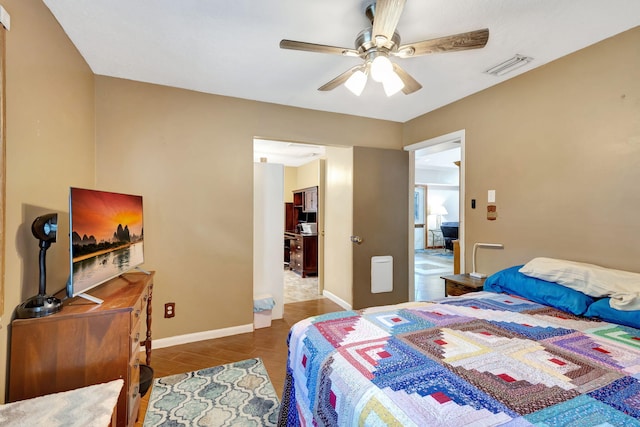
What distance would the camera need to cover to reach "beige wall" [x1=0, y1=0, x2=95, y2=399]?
1340 mm

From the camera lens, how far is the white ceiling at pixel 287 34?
1.66m

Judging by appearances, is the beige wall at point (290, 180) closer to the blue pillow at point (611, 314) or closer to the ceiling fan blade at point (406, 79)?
the ceiling fan blade at point (406, 79)

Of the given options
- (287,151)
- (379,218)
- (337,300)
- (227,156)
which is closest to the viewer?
(227,156)

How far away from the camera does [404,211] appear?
3.74m

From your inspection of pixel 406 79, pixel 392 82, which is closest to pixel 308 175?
pixel 406 79

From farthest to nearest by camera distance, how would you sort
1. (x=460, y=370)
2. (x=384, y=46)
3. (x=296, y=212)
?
(x=296, y=212) → (x=384, y=46) → (x=460, y=370)

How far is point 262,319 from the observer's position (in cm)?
322

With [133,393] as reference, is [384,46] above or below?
above

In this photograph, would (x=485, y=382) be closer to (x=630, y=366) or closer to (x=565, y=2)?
(x=630, y=366)

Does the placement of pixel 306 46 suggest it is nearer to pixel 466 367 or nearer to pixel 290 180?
pixel 466 367

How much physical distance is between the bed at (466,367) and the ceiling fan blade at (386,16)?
4.97 ft

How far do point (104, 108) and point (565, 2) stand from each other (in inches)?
133

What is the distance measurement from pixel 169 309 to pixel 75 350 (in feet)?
4.59

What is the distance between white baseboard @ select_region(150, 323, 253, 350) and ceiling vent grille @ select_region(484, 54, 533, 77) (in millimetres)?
3296
